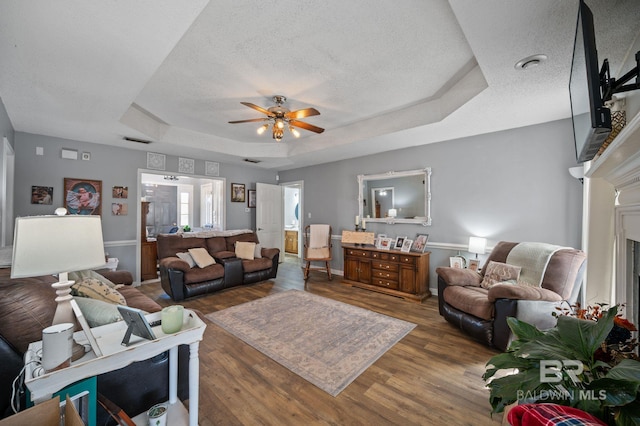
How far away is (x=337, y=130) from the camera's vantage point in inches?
173

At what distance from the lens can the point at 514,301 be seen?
234 cm

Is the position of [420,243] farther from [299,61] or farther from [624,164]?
[299,61]

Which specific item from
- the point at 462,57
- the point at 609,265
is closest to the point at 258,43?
the point at 462,57

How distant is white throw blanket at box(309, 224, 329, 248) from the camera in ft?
17.6

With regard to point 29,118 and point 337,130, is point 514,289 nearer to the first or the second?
point 337,130

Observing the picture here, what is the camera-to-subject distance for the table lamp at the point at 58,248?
121cm

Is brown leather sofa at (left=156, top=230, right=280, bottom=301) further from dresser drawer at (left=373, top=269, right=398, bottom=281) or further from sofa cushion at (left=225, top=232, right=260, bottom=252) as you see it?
dresser drawer at (left=373, top=269, right=398, bottom=281)

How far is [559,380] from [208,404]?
6.57 feet

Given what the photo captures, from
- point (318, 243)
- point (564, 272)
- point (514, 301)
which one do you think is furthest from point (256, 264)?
point (564, 272)

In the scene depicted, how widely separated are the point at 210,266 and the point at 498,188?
4548mm

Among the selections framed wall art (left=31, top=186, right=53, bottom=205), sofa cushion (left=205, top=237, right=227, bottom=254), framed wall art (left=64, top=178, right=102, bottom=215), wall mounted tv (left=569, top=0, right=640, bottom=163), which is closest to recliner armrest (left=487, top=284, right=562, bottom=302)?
wall mounted tv (left=569, top=0, right=640, bottom=163)

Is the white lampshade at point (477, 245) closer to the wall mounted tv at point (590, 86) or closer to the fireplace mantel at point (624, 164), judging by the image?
the fireplace mantel at point (624, 164)

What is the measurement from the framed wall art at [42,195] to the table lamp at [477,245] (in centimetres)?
630

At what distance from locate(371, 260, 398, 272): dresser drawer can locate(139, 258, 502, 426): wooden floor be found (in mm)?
1259
